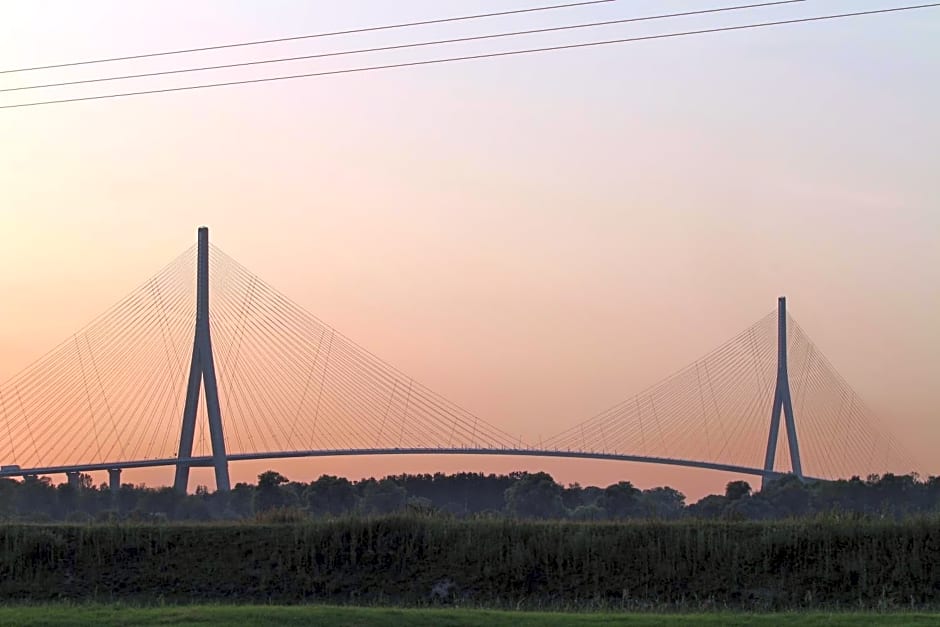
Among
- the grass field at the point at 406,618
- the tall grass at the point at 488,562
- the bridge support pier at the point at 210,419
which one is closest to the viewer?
the grass field at the point at 406,618

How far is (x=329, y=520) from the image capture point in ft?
78.4

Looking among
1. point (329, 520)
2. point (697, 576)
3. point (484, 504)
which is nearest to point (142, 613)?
point (329, 520)

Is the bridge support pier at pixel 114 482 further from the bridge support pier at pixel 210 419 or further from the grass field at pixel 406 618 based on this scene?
the grass field at pixel 406 618

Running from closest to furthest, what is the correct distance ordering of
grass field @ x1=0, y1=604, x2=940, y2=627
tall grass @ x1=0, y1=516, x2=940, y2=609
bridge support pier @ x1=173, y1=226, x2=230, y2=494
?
1. grass field @ x1=0, y1=604, x2=940, y2=627
2. tall grass @ x1=0, y1=516, x2=940, y2=609
3. bridge support pier @ x1=173, y1=226, x2=230, y2=494

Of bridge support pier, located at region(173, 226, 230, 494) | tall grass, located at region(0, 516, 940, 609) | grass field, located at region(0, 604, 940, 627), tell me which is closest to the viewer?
grass field, located at region(0, 604, 940, 627)

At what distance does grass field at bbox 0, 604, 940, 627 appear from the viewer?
17.0 metres

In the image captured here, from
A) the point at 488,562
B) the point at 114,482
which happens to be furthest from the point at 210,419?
the point at 488,562

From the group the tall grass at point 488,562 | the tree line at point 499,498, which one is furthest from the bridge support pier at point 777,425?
the tall grass at point 488,562

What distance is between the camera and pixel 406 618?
56.6ft

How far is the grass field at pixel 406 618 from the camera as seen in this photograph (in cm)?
1702

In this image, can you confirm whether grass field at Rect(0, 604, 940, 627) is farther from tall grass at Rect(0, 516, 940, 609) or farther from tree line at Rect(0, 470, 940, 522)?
tree line at Rect(0, 470, 940, 522)

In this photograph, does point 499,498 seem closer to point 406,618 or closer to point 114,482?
point 114,482

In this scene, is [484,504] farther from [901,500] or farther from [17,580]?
[17,580]

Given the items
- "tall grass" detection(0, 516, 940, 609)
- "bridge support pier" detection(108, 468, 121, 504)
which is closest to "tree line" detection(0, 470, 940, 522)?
"bridge support pier" detection(108, 468, 121, 504)
